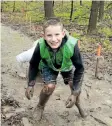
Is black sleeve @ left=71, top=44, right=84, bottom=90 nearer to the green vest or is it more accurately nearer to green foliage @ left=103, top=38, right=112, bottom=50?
the green vest

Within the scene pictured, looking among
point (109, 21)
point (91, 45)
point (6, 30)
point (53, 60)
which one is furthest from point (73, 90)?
point (109, 21)

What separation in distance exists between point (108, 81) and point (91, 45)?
3.92 meters

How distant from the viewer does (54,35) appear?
3.62 meters

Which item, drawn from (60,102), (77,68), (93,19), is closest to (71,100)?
(77,68)

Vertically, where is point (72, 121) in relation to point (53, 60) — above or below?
below

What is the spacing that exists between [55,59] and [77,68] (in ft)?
1.03

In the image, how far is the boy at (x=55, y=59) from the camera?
3.64 meters

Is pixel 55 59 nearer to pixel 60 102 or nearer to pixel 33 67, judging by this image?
pixel 33 67

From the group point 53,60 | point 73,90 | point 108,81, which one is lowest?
point 108,81

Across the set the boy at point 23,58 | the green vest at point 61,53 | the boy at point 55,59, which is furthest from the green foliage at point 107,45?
the green vest at point 61,53

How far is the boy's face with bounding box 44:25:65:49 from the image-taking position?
360cm

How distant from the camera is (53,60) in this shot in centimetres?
393

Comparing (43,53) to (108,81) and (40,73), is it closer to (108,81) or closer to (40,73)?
(40,73)

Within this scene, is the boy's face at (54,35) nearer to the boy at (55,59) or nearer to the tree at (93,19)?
the boy at (55,59)
